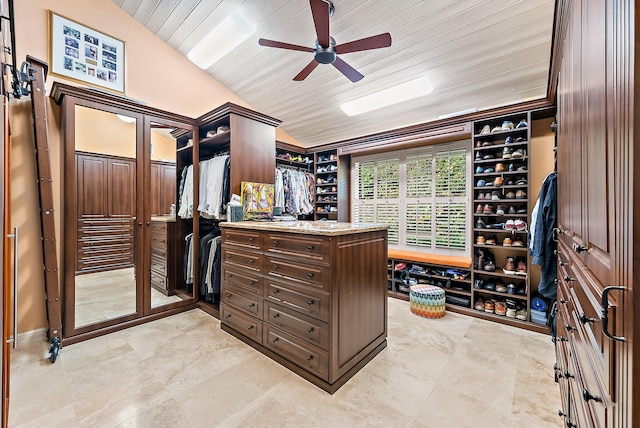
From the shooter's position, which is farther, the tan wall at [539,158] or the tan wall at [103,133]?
the tan wall at [539,158]

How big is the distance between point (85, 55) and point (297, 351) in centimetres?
370

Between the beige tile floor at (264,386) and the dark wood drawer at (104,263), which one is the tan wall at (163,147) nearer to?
the dark wood drawer at (104,263)

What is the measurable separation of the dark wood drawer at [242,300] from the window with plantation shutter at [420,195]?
264 cm

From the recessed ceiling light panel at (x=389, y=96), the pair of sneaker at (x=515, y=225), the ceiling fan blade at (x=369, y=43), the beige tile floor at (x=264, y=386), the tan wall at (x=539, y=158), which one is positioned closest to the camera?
the beige tile floor at (x=264, y=386)

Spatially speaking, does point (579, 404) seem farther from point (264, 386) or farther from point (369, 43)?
point (369, 43)

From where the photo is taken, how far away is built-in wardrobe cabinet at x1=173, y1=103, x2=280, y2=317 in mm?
3086

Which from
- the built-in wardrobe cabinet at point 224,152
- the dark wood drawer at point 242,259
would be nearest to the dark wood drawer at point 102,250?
the built-in wardrobe cabinet at point 224,152

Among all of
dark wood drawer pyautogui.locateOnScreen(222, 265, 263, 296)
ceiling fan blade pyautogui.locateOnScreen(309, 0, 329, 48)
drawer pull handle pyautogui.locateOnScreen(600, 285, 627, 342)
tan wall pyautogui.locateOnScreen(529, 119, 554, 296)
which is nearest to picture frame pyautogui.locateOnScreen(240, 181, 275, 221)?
dark wood drawer pyautogui.locateOnScreen(222, 265, 263, 296)

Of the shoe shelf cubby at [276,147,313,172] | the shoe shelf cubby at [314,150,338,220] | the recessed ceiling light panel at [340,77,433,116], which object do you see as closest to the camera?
the recessed ceiling light panel at [340,77,433,116]

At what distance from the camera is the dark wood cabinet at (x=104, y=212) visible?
2615 millimetres

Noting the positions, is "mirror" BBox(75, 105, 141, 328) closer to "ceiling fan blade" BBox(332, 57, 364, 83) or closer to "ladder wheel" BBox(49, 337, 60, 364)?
"ladder wheel" BBox(49, 337, 60, 364)

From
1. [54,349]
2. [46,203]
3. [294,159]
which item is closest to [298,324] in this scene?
[54,349]

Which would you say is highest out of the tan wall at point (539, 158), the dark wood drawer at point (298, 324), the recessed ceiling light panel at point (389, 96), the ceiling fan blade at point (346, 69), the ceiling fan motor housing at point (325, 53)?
the recessed ceiling light panel at point (389, 96)

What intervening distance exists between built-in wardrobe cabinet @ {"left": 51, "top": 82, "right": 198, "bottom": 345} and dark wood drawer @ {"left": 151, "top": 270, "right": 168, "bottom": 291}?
12mm
